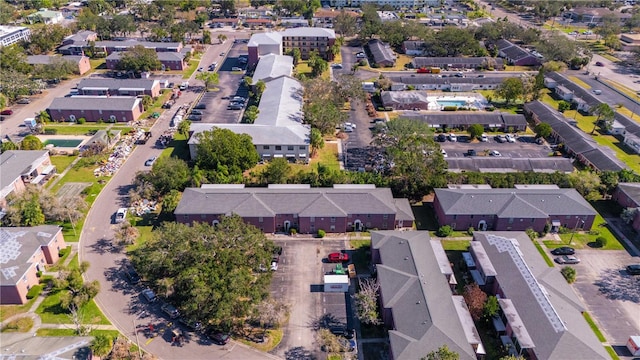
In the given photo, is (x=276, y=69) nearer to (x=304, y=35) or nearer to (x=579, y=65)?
(x=304, y=35)

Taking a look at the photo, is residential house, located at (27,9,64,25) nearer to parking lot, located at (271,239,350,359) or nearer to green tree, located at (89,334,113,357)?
parking lot, located at (271,239,350,359)

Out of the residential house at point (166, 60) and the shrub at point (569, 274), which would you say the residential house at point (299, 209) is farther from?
the residential house at point (166, 60)

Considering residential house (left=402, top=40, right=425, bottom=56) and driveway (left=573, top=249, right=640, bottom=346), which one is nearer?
driveway (left=573, top=249, right=640, bottom=346)

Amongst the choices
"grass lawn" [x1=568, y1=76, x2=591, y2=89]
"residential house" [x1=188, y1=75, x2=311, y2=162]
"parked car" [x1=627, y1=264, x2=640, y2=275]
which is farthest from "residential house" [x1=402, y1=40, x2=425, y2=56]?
"parked car" [x1=627, y1=264, x2=640, y2=275]

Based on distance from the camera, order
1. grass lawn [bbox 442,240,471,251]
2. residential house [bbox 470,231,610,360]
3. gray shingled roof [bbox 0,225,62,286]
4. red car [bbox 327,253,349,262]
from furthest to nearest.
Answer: grass lawn [bbox 442,240,471,251] → red car [bbox 327,253,349,262] → gray shingled roof [bbox 0,225,62,286] → residential house [bbox 470,231,610,360]

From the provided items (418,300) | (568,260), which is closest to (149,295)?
(418,300)

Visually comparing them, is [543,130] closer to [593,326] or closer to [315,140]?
[315,140]
